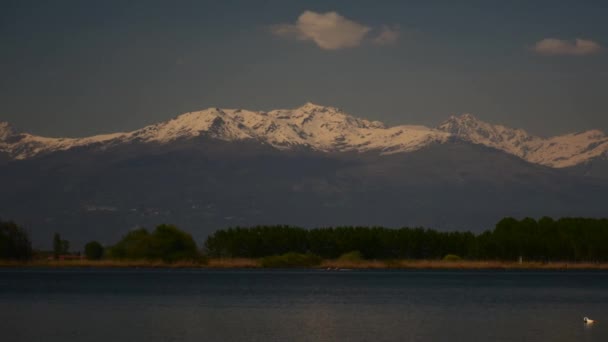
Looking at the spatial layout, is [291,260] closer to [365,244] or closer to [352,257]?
[352,257]

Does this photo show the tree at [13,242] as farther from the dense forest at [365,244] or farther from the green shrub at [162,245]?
the green shrub at [162,245]

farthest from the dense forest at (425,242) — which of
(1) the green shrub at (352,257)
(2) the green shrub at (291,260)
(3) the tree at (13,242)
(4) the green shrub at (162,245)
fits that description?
(3) the tree at (13,242)

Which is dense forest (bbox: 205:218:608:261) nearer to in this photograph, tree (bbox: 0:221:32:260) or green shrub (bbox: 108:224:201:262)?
green shrub (bbox: 108:224:201:262)

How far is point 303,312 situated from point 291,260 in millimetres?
97497

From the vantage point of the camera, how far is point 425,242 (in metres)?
179

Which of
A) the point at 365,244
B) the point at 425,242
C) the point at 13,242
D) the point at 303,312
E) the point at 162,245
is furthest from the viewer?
the point at 425,242

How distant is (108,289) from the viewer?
11506 centimetres

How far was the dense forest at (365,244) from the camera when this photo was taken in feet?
551

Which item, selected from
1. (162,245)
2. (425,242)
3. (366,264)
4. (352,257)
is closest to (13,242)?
(162,245)

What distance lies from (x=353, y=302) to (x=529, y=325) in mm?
25777

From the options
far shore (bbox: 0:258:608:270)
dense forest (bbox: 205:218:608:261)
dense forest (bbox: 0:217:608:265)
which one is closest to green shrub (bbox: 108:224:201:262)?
dense forest (bbox: 0:217:608:265)

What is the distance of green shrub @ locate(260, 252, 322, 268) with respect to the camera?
567ft

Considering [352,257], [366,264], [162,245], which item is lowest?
[366,264]

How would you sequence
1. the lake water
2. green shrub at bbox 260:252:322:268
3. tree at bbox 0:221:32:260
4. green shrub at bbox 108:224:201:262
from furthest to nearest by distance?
green shrub at bbox 260:252:322:268 < tree at bbox 0:221:32:260 < green shrub at bbox 108:224:201:262 < the lake water
